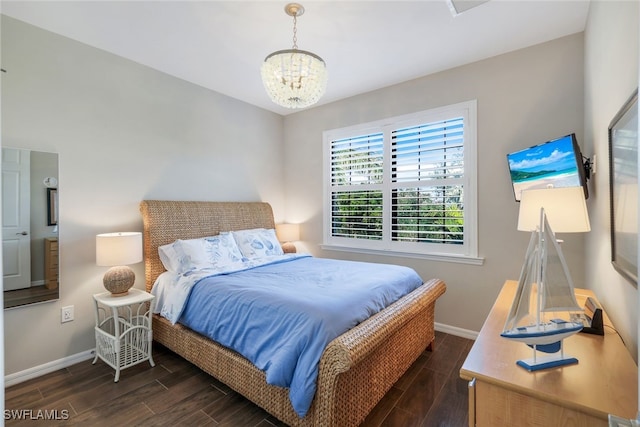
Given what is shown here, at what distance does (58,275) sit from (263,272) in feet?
5.40

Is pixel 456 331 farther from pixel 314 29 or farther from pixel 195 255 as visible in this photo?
pixel 314 29

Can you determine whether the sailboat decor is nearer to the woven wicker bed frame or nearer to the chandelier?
the woven wicker bed frame

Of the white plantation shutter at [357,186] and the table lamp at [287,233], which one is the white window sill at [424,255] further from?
the table lamp at [287,233]

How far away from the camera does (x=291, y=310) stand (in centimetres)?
188

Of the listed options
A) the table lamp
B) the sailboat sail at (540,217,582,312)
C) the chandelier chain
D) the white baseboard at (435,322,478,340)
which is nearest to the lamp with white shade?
the table lamp

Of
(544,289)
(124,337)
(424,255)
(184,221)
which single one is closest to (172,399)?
(124,337)

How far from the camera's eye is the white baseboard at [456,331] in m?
3.10

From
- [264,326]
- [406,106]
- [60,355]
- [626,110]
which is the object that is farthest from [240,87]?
[626,110]

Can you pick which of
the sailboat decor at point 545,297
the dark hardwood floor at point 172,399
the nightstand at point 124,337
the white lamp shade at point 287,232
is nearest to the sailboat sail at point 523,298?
the sailboat decor at point 545,297

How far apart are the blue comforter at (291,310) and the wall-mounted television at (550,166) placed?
122cm

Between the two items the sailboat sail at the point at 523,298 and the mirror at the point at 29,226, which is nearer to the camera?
the sailboat sail at the point at 523,298

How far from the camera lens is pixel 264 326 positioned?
6.40ft

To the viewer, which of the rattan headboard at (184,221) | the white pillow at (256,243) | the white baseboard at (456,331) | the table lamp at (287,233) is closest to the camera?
the rattan headboard at (184,221)

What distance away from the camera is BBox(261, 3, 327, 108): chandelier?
6.69ft
